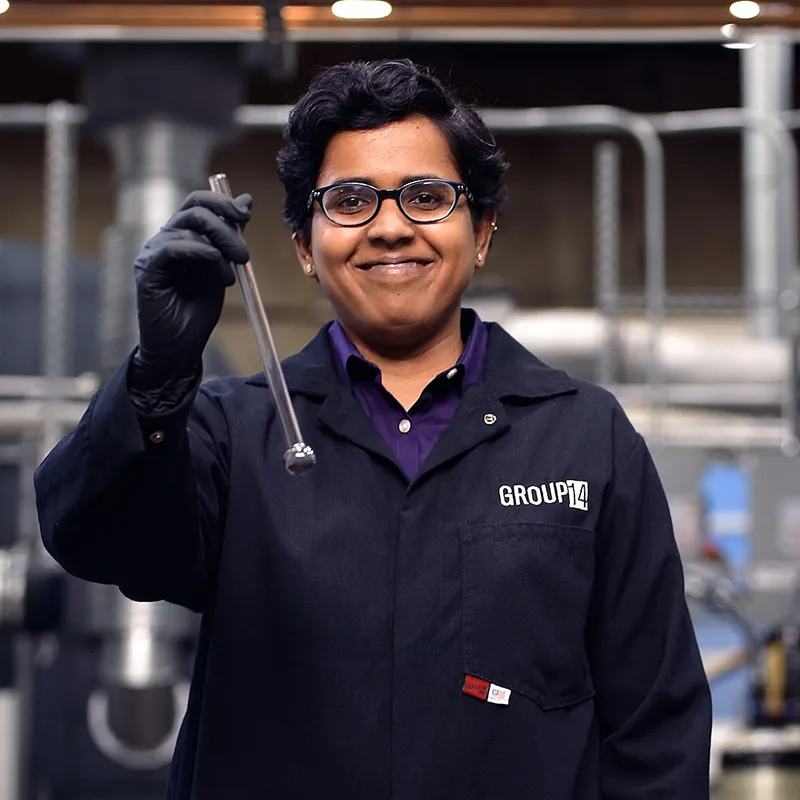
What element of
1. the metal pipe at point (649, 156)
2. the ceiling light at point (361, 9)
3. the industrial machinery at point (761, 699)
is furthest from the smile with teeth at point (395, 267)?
the metal pipe at point (649, 156)

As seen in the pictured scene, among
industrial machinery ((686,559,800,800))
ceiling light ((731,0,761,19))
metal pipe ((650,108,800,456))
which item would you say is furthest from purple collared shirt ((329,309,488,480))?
metal pipe ((650,108,800,456))

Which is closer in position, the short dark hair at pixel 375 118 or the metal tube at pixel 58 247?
the short dark hair at pixel 375 118

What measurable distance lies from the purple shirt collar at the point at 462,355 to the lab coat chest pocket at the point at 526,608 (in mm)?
210

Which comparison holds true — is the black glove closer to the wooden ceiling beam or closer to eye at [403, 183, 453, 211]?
eye at [403, 183, 453, 211]

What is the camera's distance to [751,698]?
3602 millimetres

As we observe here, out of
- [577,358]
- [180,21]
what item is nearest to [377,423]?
[180,21]

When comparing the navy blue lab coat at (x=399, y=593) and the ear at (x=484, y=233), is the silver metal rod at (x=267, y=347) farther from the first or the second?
the ear at (x=484, y=233)

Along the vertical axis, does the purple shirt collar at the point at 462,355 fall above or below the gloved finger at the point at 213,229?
below

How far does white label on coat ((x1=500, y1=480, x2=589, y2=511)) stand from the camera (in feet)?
4.91

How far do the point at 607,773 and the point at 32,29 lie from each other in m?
1.70

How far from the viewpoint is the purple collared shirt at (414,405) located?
5.11 feet

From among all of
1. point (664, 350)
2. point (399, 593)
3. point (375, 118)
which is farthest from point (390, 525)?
point (664, 350)

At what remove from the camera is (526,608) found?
1456 mm

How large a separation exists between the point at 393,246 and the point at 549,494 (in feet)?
1.00
